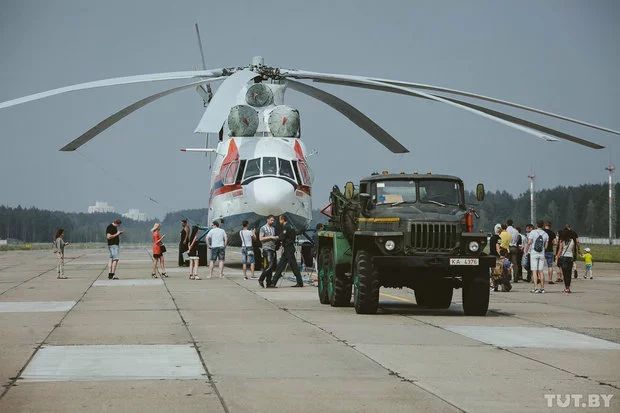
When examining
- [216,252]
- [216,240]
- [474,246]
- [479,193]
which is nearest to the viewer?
[474,246]

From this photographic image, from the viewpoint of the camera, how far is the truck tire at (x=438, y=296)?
19.3 meters

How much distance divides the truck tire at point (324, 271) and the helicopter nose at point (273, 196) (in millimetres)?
10736

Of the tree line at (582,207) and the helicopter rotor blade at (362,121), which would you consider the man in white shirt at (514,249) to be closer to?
the helicopter rotor blade at (362,121)

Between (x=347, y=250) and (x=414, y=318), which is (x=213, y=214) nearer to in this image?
(x=347, y=250)

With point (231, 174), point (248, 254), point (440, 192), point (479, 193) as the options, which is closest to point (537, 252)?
point (440, 192)

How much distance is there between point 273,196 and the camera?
31.3 meters

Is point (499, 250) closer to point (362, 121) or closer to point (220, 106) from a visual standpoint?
point (362, 121)

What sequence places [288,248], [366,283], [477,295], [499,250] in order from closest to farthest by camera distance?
[366,283] → [477,295] → [288,248] → [499,250]

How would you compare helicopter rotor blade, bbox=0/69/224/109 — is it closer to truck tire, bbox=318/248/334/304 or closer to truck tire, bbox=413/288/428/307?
truck tire, bbox=318/248/334/304

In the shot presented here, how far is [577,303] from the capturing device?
69.4ft

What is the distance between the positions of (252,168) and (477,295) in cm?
1574

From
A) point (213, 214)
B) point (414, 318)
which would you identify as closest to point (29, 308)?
point (414, 318)

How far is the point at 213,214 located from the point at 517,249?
10647 mm

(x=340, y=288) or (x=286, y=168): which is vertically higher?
(x=286, y=168)
